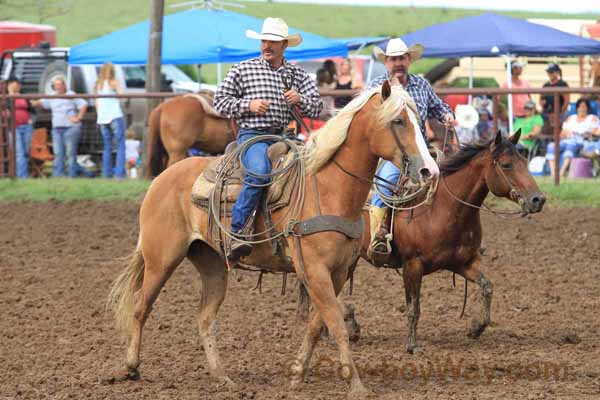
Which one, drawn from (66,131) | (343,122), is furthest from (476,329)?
(66,131)

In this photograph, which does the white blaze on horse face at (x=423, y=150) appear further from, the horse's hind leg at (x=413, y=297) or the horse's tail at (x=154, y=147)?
the horse's tail at (x=154, y=147)

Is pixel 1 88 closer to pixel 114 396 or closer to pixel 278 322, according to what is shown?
pixel 278 322

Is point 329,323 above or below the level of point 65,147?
above

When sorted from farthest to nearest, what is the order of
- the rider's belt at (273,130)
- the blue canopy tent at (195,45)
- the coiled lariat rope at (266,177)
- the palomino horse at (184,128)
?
1. the blue canopy tent at (195,45)
2. the palomino horse at (184,128)
3. the rider's belt at (273,130)
4. the coiled lariat rope at (266,177)

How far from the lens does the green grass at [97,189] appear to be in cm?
1305

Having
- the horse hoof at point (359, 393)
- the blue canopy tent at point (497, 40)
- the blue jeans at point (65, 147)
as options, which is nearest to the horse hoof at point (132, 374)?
the horse hoof at point (359, 393)

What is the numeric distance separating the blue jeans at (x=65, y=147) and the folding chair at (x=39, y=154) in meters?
0.20

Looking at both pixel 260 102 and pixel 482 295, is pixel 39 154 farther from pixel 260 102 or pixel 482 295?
pixel 260 102

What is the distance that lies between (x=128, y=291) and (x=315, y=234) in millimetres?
1499

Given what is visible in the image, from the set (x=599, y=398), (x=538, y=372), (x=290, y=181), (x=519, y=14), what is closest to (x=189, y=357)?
(x=290, y=181)

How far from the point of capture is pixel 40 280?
964cm

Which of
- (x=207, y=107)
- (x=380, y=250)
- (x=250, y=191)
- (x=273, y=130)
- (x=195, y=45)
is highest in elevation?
(x=195, y=45)

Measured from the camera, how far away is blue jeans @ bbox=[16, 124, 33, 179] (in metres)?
15.1

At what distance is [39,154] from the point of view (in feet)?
49.9
